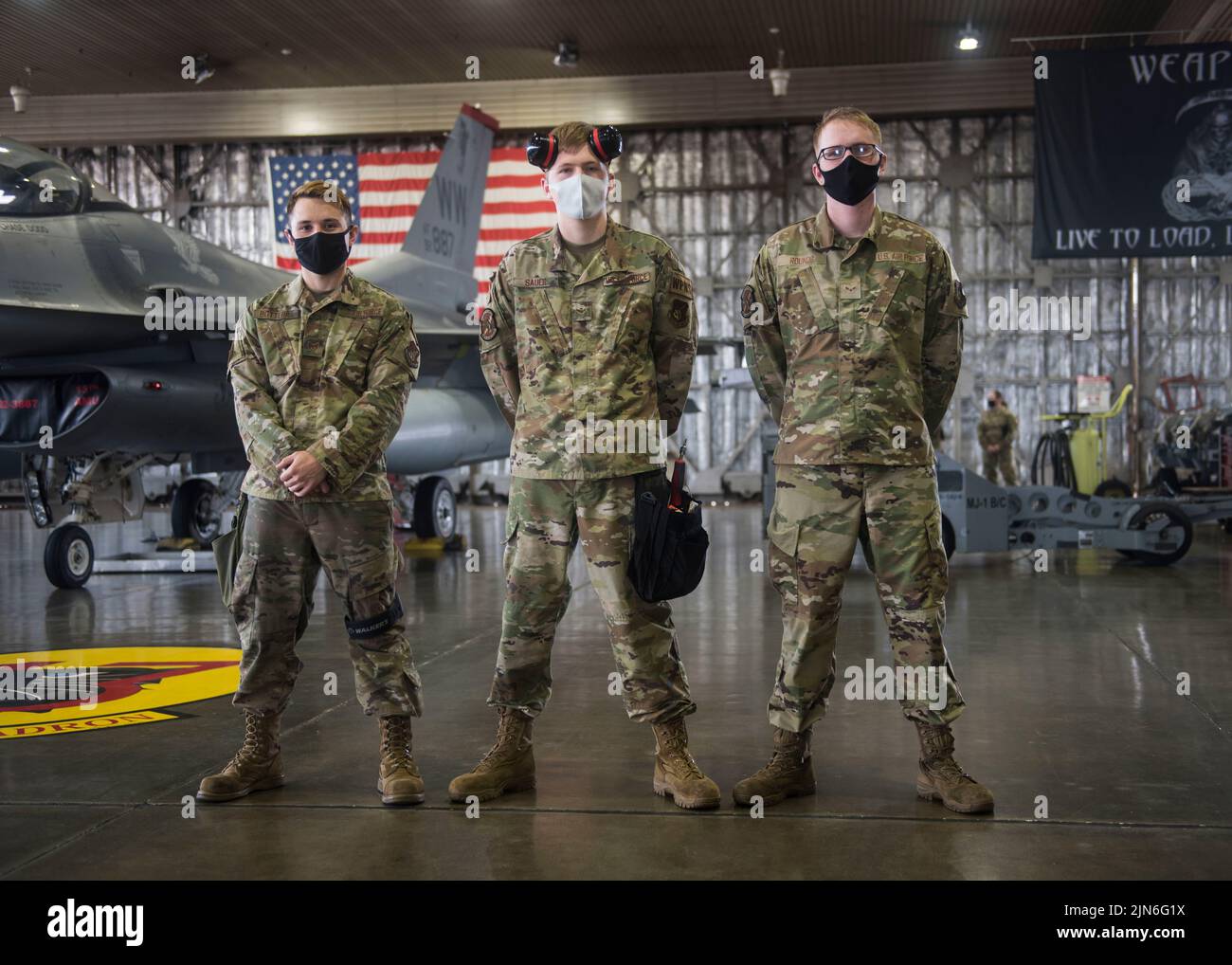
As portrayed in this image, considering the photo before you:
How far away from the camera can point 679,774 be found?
11.7 ft

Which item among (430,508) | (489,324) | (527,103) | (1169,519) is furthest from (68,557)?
(527,103)

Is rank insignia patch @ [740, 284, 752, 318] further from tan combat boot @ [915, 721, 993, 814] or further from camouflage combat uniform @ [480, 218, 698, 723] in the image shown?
tan combat boot @ [915, 721, 993, 814]

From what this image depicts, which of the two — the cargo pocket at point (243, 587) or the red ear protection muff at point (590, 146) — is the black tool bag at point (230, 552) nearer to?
the cargo pocket at point (243, 587)

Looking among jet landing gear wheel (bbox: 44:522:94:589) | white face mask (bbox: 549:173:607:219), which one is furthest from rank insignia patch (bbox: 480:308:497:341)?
jet landing gear wheel (bbox: 44:522:94:589)

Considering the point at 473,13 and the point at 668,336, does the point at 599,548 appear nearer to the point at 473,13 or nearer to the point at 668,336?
the point at 668,336

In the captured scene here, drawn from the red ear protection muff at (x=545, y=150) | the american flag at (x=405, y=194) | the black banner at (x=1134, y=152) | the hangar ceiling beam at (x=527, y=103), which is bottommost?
the red ear protection muff at (x=545, y=150)

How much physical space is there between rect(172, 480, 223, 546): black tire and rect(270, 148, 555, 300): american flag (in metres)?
8.62

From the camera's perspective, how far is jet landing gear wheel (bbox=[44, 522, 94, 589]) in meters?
9.45

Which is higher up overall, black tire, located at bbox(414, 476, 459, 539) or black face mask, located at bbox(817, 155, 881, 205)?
black face mask, located at bbox(817, 155, 881, 205)

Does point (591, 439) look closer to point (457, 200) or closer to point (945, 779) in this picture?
point (945, 779)

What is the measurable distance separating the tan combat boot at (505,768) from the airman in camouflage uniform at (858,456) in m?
0.70

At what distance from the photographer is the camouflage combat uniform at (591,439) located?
3.58 meters

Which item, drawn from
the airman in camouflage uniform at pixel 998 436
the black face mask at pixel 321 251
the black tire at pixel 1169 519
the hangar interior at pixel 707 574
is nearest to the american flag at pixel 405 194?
the hangar interior at pixel 707 574
